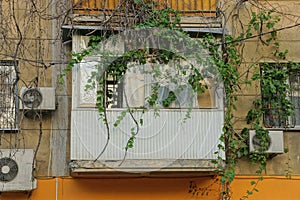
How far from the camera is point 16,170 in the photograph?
8.00 m

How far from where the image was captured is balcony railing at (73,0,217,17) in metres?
8.04

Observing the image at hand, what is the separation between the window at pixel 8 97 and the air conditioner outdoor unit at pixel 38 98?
27cm

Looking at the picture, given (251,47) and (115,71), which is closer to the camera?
(115,71)

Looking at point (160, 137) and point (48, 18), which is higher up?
point (48, 18)

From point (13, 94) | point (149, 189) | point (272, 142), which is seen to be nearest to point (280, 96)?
point (272, 142)

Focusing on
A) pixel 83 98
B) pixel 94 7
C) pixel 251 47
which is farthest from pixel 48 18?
pixel 251 47

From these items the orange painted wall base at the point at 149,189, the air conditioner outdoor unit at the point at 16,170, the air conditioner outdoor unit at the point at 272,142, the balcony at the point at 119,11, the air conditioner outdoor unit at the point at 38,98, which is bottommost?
the orange painted wall base at the point at 149,189

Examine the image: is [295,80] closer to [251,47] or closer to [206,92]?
[251,47]

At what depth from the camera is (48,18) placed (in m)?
8.54

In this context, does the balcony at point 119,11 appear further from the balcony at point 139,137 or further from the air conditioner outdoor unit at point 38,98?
the air conditioner outdoor unit at point 38,98

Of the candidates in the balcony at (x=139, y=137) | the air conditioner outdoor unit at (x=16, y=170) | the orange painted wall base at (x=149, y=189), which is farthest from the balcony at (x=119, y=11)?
the orange painted wall base at (x=149, y=189)

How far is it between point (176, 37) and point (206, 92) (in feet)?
2.78

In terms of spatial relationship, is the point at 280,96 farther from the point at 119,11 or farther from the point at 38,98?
the point at 38,98

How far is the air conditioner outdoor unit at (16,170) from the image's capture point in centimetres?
792
